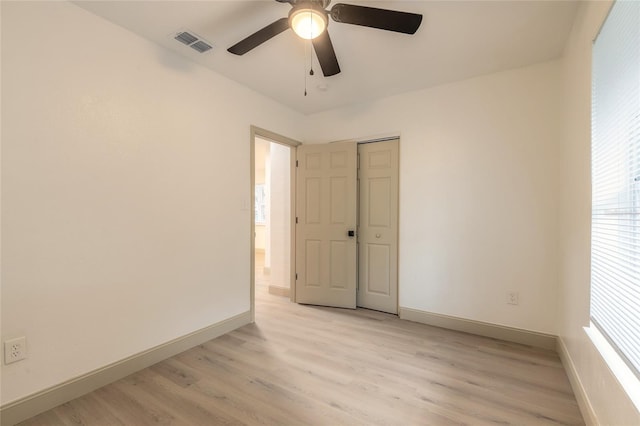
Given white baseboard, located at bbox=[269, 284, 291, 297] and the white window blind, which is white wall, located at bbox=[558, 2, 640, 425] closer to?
the white window blind

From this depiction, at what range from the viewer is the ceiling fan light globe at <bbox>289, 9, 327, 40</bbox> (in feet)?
5.22

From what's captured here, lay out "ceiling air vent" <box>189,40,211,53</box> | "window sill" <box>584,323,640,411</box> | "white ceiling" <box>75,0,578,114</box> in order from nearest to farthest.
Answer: "window sill" <box>584,323,640,411</box>, "white ceiling" <box>75,0,578,114</box>, "ceiling air vent" <box>189,40,211,53</box>

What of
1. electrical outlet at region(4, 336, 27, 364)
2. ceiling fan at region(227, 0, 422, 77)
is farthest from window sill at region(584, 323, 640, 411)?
electrical outlet at region(4, 336, 27, 364)

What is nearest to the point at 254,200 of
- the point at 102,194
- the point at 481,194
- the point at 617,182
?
the point at 102,194

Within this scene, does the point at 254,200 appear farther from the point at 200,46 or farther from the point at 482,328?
the point at 482,328

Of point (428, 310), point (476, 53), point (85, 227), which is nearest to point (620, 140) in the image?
point (476, 53)

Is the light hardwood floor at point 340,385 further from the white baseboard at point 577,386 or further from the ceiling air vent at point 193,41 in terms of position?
the ceiling air vent at point 193,41

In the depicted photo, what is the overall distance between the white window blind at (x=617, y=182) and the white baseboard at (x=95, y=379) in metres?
2.81

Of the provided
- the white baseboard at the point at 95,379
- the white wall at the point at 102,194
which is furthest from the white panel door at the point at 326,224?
the white baseboard at the point at 95,379

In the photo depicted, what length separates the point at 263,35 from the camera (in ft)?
5.90

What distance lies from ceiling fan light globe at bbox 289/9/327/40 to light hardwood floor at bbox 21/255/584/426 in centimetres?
223

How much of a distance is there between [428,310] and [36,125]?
3.53m

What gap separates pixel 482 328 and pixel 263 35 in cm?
311

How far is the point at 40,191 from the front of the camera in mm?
1746
